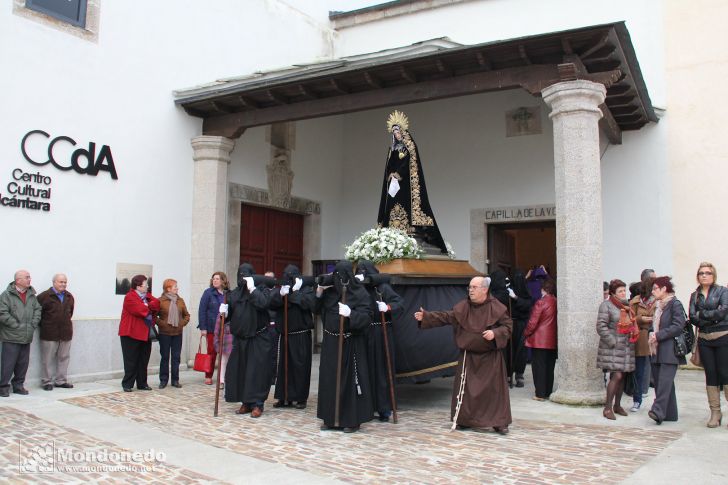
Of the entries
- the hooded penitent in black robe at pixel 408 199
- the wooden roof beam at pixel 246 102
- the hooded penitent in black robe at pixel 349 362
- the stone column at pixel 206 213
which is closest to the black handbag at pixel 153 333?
the stone column at pixel 206 213

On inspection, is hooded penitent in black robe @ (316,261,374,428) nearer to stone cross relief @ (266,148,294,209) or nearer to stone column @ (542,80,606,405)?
stone column @ (542,80,606,405)

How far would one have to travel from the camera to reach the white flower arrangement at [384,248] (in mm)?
7406

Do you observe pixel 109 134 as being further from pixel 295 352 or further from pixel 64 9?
pixel 295 352

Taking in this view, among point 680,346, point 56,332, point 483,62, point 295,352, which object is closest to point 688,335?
point 680,346

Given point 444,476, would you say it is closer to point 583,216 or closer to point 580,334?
point 580,334

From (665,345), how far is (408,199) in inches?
136

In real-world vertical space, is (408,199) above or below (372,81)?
below

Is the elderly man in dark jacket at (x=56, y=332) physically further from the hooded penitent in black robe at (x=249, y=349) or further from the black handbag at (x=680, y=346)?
the black handbag at (x=680, y=346)

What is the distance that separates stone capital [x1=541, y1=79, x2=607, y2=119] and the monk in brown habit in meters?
2.81

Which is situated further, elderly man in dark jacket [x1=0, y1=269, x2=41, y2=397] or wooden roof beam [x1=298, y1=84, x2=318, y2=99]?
wooden roof beam [x1=298, y1=84, x2=318, y2=99]

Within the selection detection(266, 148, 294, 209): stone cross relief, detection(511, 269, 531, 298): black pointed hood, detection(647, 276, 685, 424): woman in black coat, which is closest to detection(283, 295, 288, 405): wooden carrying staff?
detection(511, 269, 531, 298): black pointed hood

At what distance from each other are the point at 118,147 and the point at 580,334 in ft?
22.4

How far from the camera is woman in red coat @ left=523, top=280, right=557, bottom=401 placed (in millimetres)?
7516

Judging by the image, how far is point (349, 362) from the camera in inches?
234
